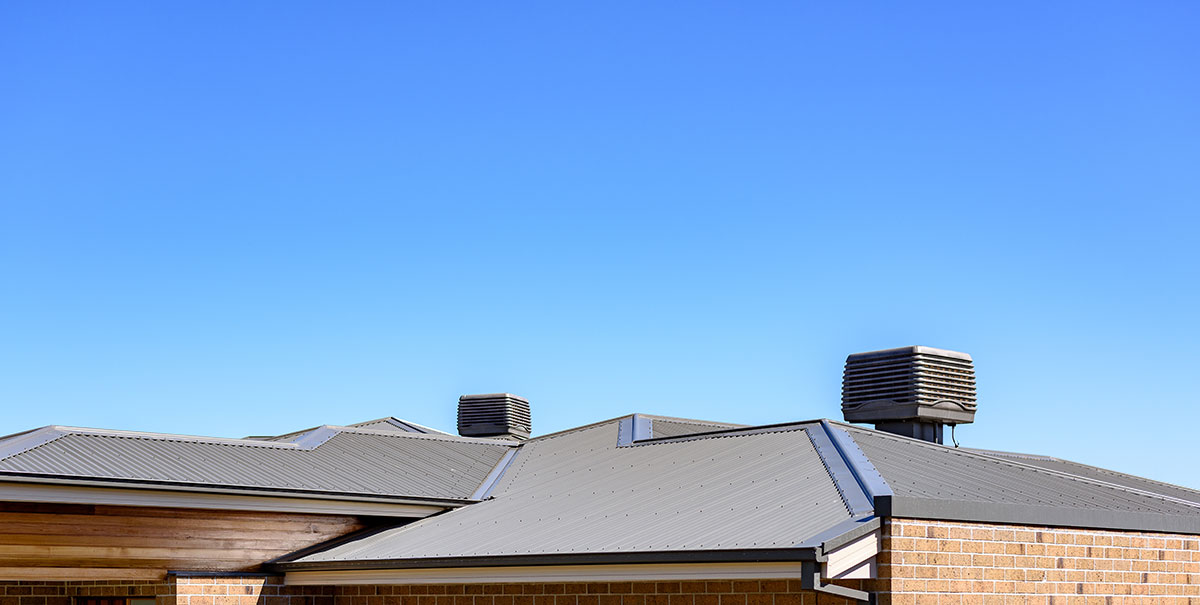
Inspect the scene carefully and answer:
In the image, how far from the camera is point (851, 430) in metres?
15.5

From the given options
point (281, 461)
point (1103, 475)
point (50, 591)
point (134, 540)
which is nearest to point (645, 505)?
point (281, 461)

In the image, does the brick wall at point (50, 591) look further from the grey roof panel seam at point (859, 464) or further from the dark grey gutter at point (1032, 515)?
the dark grey gutter at point (1032, 515)

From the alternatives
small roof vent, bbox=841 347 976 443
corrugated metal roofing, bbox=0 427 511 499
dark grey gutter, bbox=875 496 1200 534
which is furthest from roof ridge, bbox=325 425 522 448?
dark grey gutter, bbox=875 496 1200 534

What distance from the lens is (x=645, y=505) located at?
1345 cm

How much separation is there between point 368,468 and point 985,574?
835 cm

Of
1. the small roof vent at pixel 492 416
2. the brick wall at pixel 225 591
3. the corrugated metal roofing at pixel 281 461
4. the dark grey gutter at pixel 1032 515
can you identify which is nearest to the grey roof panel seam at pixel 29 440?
the corrugated metal roofing at pixel 281 461

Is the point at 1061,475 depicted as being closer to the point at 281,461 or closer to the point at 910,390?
the point at 910,390

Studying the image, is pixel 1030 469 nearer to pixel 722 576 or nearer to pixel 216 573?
pixel 722 576

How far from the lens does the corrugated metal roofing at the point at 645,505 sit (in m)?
11.4

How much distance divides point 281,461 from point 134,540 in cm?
268

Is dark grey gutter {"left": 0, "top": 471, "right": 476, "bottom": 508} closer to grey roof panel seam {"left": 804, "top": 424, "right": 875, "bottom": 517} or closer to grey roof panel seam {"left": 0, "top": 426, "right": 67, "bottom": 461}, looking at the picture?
grey roof panel seam {"left": 0, "top": 426, "right": 67, "bottom": 461}

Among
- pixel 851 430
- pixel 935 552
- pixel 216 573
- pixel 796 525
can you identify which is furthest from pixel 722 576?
pixel 216 573

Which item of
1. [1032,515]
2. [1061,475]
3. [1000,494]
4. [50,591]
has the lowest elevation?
[50,591]

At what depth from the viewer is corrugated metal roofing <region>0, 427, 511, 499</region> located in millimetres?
13711
